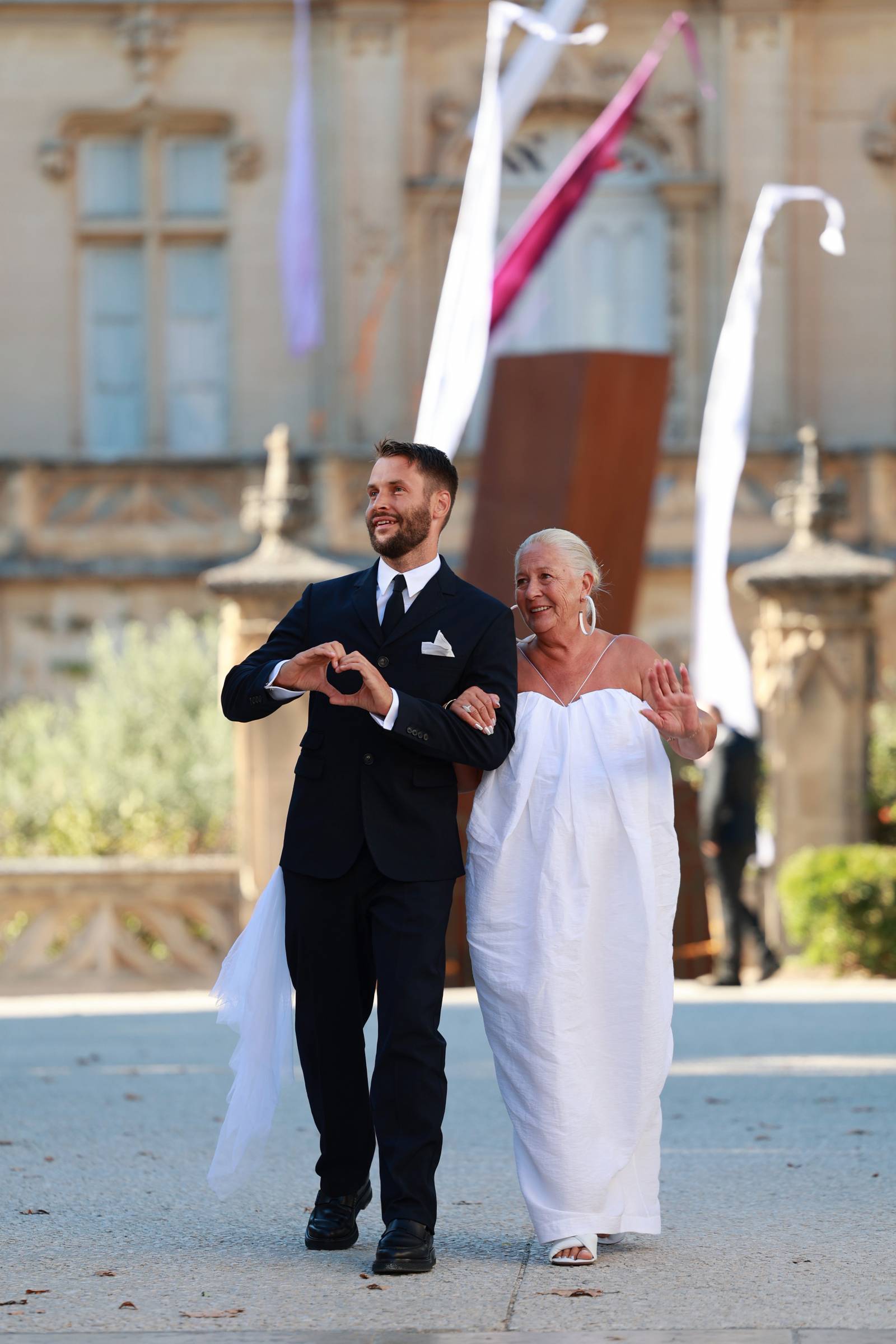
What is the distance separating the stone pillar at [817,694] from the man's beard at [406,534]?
28.9ft

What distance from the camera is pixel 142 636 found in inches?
736

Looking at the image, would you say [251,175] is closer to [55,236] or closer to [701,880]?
[55,236]

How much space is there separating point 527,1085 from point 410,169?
16901 mm

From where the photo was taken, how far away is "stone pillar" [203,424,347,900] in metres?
12.1

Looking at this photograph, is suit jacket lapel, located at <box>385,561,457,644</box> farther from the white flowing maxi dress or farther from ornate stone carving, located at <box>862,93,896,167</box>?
ornate stone carving, located at <box>862,93,896,167</box>

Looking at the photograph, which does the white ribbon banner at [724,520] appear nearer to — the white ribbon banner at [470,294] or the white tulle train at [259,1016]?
the white ribbon banner at [470,294]

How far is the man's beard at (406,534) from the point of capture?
4328mm

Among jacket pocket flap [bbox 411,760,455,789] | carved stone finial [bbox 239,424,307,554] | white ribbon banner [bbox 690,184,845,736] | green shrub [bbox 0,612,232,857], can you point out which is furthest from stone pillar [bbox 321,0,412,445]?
jacket pocket flap [bbox 411,760,455,789]

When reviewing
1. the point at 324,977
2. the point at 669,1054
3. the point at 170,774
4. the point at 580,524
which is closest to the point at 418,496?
the point at 324,977

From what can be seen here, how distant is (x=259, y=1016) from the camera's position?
14.5ft

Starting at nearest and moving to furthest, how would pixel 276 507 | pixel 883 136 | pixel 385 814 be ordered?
1. pixel 385 814
2. pixel 276 507
3. pixel 883 136

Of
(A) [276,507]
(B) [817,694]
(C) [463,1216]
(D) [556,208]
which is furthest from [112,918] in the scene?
(C) [463,1216]

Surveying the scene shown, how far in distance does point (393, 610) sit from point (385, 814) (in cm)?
44

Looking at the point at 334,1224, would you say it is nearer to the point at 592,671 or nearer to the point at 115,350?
the point at 592,671
